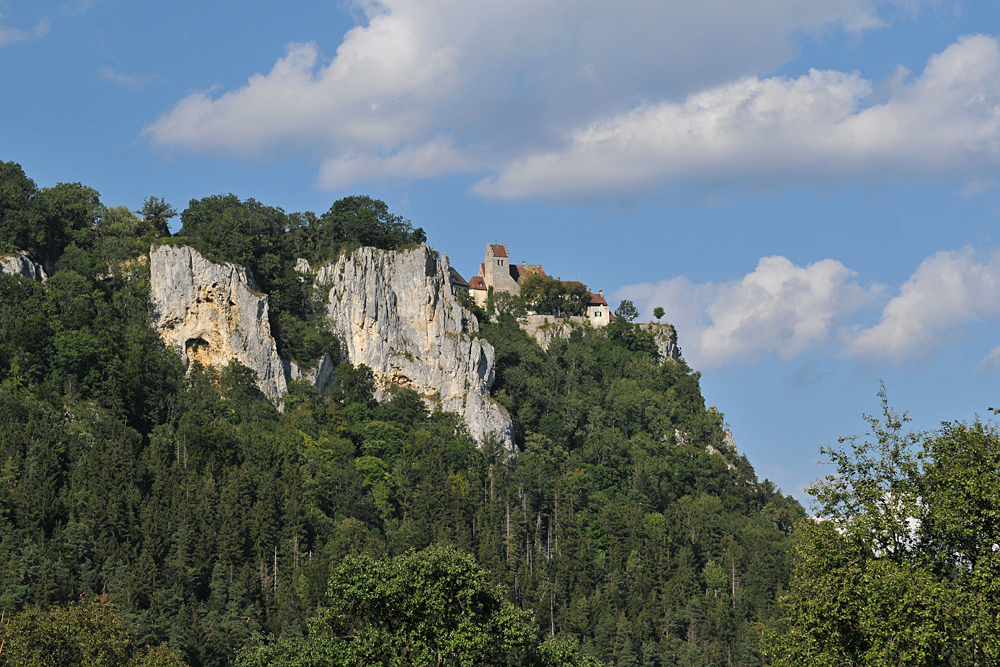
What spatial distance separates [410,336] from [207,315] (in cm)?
1781

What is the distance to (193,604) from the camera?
6919cm

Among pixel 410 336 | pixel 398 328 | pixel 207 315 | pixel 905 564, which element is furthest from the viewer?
pixel 410 336

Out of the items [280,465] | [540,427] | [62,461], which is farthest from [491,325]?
[62,461]

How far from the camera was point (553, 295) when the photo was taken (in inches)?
4710

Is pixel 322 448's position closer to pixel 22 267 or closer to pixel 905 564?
pixel 22 267

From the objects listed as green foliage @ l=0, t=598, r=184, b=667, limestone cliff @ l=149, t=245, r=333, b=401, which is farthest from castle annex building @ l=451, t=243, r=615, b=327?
green foliage @ l=0, t=598, r=184, b=667

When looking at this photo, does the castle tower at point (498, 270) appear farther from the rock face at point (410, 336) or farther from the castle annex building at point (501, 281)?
the rock face at point (410, 336)

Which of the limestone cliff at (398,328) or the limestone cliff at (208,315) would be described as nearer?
the limestone cliff at (208,315)

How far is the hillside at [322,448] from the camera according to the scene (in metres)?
71.6

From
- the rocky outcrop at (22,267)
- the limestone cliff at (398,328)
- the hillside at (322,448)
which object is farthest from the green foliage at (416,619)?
the limestone cliff at (398,328)

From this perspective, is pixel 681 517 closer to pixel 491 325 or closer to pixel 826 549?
pixel 491 325

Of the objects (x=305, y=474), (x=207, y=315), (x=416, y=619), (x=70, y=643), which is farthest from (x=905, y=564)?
(x=207, y=315)

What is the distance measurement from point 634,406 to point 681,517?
14322mm

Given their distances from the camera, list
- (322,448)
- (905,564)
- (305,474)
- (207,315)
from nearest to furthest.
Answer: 1. (905,564)
2. (305,474)
3. (322,448)
4. (207,315)
